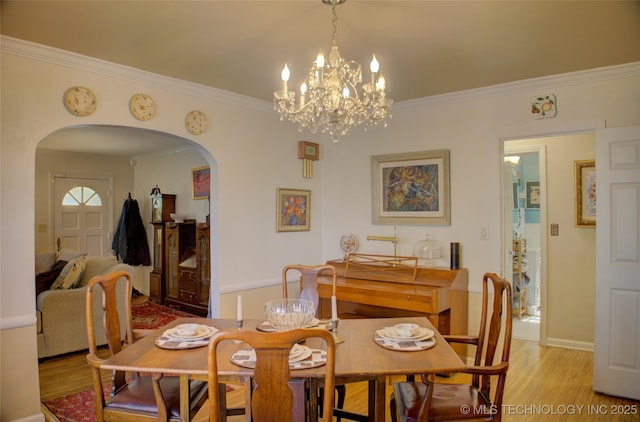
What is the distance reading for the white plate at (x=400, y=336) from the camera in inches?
77.7

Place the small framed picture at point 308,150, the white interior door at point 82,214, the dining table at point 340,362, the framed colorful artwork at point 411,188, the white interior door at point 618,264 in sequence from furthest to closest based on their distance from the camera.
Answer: the white interior door at point 82,214, the small framed picture at point 308,150, the framed colorful artwork at point 411,188, the white interior door at point 618,264, the dining table at point 340,362

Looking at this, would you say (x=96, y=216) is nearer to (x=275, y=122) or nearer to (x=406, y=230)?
(x=275, y=122)

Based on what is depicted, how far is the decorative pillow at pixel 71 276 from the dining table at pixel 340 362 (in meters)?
2.61

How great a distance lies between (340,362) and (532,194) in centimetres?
450

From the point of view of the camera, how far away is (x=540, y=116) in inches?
133

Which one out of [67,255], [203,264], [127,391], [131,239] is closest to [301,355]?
[127,391]

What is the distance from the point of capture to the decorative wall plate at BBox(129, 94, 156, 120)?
3.08 metres

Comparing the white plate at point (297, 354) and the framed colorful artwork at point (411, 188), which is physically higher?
the framed colorful artwork at point (411, 188)

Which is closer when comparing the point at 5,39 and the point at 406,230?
the point at 5,39

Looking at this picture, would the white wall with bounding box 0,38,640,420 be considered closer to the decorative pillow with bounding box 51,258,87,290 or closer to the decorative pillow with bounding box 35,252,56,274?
the decorative pillow with bounding box 51,258,87,290

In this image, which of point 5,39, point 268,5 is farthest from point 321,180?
point 5,39

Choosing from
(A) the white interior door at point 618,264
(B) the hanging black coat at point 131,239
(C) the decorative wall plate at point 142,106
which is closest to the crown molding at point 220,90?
(C) the decorative wall plate at point 142,106

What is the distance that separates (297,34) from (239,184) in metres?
1.69

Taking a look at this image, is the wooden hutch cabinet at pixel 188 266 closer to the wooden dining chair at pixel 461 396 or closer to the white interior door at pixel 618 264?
the wooden dining chair at pixel 461 396
